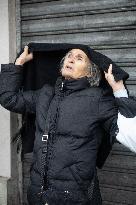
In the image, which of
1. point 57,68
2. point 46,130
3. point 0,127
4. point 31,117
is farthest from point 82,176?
point 0,127

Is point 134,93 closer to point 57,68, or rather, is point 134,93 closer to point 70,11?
point 57,68

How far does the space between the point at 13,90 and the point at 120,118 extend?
1284 mm

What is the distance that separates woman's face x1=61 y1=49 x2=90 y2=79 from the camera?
323 cm

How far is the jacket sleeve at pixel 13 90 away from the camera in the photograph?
3473 mm

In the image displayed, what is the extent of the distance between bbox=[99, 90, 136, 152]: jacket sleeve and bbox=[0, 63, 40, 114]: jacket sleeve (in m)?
0.86

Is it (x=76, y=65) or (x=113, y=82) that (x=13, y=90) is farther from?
(x=113, y=82)

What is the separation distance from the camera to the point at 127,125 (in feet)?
9.47

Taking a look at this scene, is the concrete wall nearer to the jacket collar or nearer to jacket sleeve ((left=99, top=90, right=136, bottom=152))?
the jacket collar

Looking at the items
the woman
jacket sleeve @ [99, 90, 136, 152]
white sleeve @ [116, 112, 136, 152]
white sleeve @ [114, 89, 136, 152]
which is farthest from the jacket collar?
white sleeve @ [116, 112, 136, 152]

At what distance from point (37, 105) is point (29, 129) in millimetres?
583

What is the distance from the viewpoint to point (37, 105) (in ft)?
11.1

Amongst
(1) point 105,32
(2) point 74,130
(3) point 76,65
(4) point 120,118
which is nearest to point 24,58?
(3) point 76,65

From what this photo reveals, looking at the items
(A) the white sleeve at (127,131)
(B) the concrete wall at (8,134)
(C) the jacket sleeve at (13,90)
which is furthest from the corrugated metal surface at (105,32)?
(A) the white sleeve at (127,131)

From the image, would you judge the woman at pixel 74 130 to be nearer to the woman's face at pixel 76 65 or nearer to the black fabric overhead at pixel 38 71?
the woman's face at pixel 76 65
